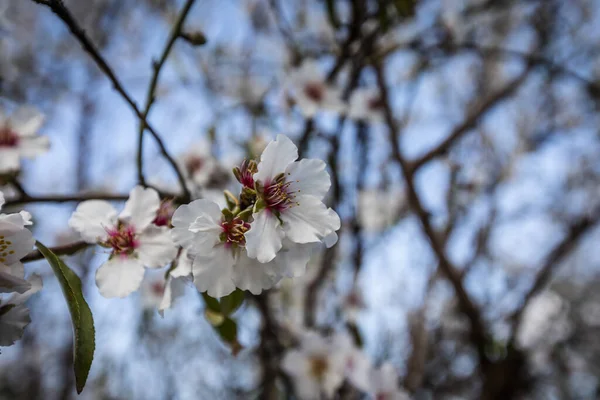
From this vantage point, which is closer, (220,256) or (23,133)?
(220,256)

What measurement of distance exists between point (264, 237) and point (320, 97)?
3.00 feet

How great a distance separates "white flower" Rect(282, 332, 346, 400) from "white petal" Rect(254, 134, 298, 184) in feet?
2.38

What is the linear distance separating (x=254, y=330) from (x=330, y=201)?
1.62 feet

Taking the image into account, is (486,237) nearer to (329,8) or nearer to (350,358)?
(350,358)

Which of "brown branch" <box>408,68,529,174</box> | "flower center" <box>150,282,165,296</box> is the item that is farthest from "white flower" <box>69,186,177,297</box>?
"brown branch" <box>408,68,529,174</box>

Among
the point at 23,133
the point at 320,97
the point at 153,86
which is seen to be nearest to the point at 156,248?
the point at 153,86

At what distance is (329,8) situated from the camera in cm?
112

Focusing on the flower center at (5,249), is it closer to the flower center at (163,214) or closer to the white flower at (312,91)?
the flower center at (163,214)

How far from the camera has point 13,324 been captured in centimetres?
59

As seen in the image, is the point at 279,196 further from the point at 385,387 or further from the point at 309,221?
the point at 385,387

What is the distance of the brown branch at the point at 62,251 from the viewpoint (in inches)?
23.0

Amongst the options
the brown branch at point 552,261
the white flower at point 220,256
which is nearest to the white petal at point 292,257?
the white flower at point 220,256

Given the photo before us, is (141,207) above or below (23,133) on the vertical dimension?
below

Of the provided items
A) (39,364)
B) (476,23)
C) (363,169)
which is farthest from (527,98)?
(39,364)
